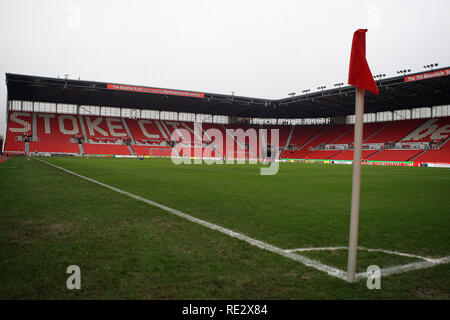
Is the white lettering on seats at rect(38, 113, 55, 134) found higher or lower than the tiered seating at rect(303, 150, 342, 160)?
higher

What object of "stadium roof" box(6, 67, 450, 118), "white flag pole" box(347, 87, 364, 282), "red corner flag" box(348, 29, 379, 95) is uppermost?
"stadium roof" box(6, 67, 450, 118)

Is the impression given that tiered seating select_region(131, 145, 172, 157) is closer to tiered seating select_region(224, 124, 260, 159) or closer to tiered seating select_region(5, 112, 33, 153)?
tiered seating select_region(224, 124, 260, 159)

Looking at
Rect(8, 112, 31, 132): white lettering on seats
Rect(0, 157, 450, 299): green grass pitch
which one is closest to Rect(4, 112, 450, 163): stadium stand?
Rect(8, 112, 31, 132): white lettering on seats

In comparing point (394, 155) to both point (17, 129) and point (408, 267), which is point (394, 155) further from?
point (17, 129)

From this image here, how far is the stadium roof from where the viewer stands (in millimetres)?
41062

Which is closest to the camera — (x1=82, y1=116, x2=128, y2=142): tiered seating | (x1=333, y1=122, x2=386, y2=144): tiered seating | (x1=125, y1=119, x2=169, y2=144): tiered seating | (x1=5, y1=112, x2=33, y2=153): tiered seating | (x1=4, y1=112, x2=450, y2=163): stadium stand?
(x1=5, y1=112, x2=33, y2=153): tiered seating

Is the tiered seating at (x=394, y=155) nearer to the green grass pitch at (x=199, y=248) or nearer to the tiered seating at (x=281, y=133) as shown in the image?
the tiered seating at (x=281, y=133)

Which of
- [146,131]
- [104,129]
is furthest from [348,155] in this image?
[104,129]

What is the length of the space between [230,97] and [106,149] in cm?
2413

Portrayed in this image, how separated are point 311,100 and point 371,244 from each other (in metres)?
50.3

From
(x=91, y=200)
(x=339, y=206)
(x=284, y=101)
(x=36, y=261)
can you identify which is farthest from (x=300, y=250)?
(x=284, y=101)

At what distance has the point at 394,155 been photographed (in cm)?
4669

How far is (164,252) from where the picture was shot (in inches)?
147

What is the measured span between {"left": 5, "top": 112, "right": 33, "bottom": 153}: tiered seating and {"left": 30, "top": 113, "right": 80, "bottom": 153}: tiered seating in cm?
136
